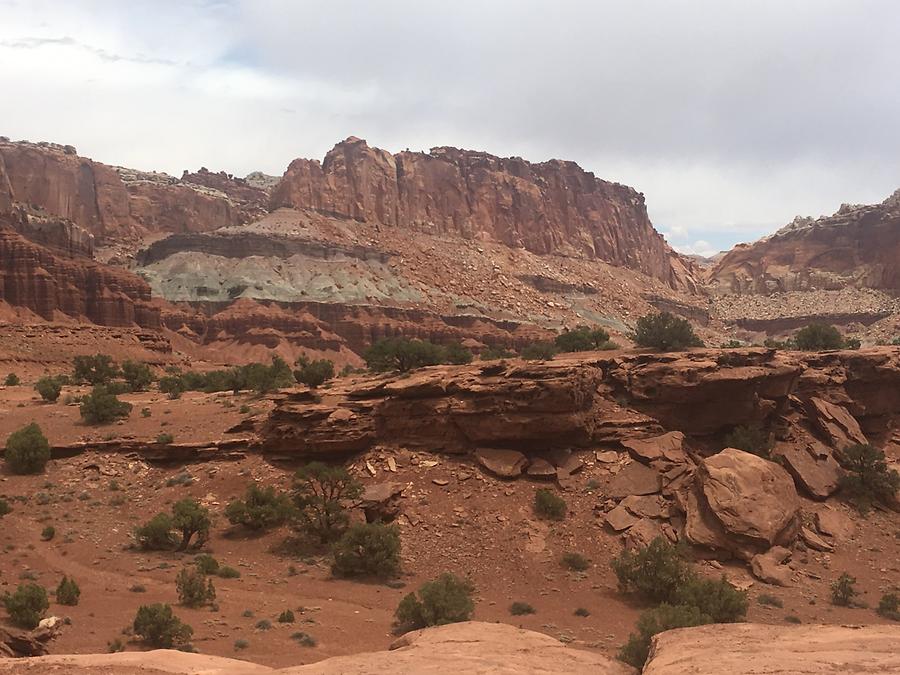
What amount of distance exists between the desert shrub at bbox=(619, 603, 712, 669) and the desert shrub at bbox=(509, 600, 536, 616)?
4.15m

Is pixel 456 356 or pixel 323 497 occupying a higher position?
pixel 456 356

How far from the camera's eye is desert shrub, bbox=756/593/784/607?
58.9 ft

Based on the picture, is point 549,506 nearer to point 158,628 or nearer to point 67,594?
point 158,628

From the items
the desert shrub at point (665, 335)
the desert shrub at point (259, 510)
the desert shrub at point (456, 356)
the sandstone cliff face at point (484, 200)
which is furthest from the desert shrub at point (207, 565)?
the sandstone cliff face at point (484, 200)

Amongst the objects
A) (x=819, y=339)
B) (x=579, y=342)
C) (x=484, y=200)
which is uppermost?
(x=484, y=200)

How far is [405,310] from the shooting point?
268 feet

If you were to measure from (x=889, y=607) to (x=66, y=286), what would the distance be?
58.3 m

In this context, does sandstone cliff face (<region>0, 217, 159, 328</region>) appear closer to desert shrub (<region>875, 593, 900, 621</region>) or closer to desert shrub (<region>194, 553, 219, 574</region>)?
desert shrub (<region>194, 553, 219, 574</region>)

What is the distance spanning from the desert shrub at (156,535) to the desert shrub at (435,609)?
880 centimetres

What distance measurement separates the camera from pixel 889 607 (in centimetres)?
1852

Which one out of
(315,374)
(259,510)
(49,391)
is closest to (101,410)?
(49,391)

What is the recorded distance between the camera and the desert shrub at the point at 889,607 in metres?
18.2

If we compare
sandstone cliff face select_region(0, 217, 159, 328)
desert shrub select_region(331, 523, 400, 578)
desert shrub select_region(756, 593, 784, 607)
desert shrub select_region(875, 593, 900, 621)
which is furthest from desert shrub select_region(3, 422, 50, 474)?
sandstone cliff face select_region(0, 217, 159, 328)

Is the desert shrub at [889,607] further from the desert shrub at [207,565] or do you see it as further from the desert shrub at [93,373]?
the desert shrub at [93,373]
